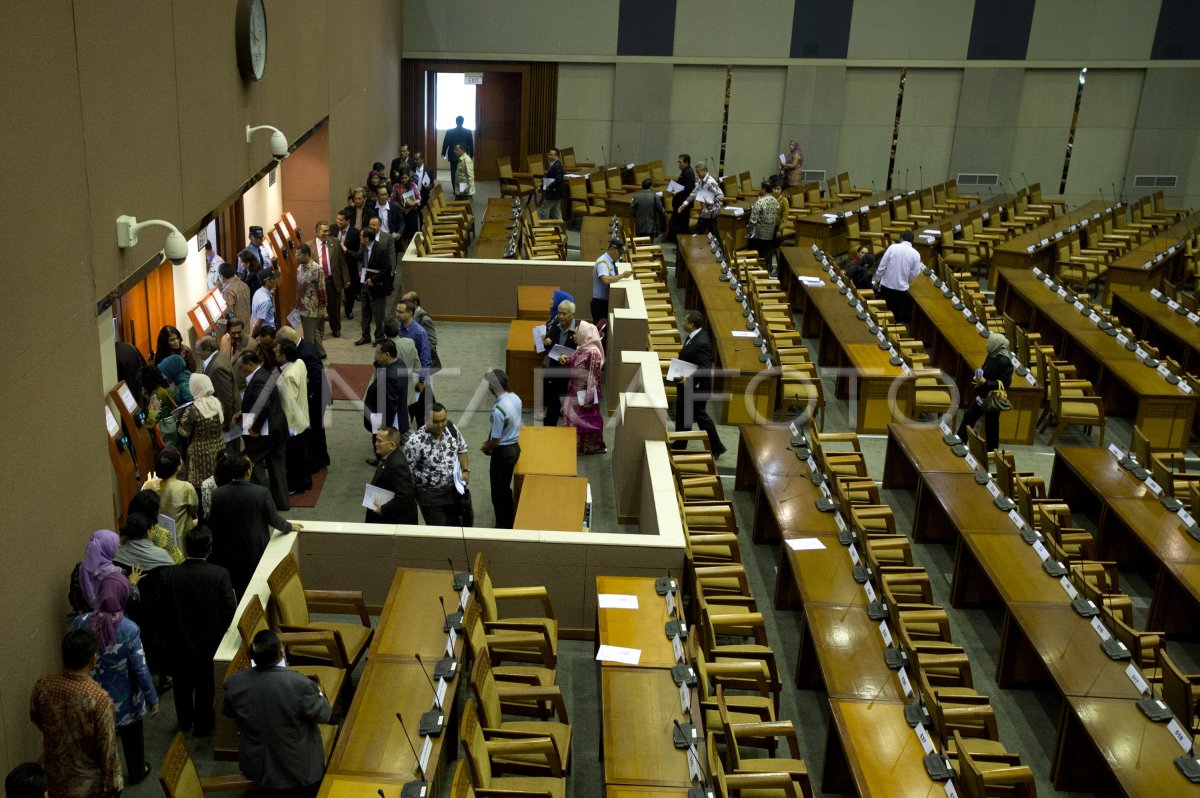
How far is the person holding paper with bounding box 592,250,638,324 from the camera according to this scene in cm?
1241

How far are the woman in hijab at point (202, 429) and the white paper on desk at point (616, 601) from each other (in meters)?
2.78

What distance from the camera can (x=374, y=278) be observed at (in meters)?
12.3

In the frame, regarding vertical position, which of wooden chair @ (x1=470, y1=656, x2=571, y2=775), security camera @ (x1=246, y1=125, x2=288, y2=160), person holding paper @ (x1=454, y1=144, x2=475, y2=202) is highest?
security camera @ (x1=246, y1=125, x2=288, y2=160)

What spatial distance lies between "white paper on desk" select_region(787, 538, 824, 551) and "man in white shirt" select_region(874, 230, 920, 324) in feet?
Answer: 22.2

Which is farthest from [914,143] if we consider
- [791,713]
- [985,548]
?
[791,713]

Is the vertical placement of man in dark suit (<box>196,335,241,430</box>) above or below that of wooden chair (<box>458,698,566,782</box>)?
above

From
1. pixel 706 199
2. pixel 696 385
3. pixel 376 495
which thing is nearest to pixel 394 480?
pixel 376 495

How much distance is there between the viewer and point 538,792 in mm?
5176

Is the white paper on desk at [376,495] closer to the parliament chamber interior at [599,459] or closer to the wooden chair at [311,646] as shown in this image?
the parliament chamber interior at [599,459]

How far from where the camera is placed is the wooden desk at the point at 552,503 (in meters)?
7.61

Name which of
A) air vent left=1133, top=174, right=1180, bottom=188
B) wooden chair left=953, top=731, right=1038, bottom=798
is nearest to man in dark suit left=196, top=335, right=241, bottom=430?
wooden chair left=953, top=731, right=1038, bottom=798

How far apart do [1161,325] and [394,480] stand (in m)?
9.79

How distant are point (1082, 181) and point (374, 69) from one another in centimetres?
1414

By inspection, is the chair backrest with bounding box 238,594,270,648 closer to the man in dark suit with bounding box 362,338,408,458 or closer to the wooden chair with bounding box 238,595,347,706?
the wooden chair with bounding box 238,595,347,706
